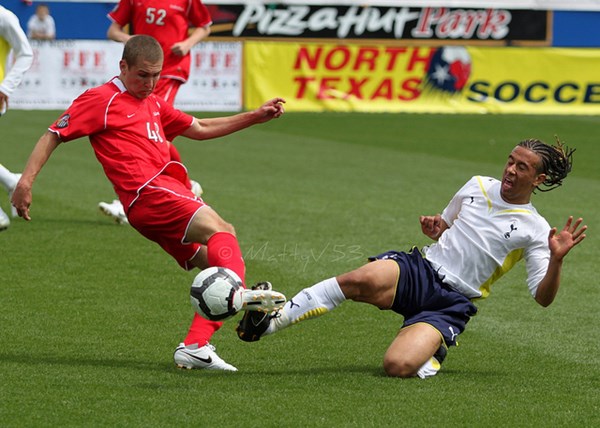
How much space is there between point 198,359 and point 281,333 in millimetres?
1022

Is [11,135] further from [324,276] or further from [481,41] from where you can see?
[481,41]

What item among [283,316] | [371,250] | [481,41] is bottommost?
[481,41]

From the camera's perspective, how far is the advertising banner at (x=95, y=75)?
22.8 m

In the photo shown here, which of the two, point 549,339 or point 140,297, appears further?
point 140,297

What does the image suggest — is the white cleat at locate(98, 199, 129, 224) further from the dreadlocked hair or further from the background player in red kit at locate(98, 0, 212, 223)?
the dreadlocked hair

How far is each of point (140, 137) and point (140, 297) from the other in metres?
1.64

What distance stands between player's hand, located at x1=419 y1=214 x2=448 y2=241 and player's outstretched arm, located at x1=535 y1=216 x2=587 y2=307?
2.45 feet

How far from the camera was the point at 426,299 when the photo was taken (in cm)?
605

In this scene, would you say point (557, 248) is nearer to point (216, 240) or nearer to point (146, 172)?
point (216, 240)

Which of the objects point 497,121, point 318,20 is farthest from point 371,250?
point 318,20

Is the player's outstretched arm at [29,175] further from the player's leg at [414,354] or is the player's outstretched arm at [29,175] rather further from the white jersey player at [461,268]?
the player's leg at [414,354]

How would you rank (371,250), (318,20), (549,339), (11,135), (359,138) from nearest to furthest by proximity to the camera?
(549,339) → (371,250) → (11,135) → (359,138) → (318,20)

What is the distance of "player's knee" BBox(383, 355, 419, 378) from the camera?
5.62 meters

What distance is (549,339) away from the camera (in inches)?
264
